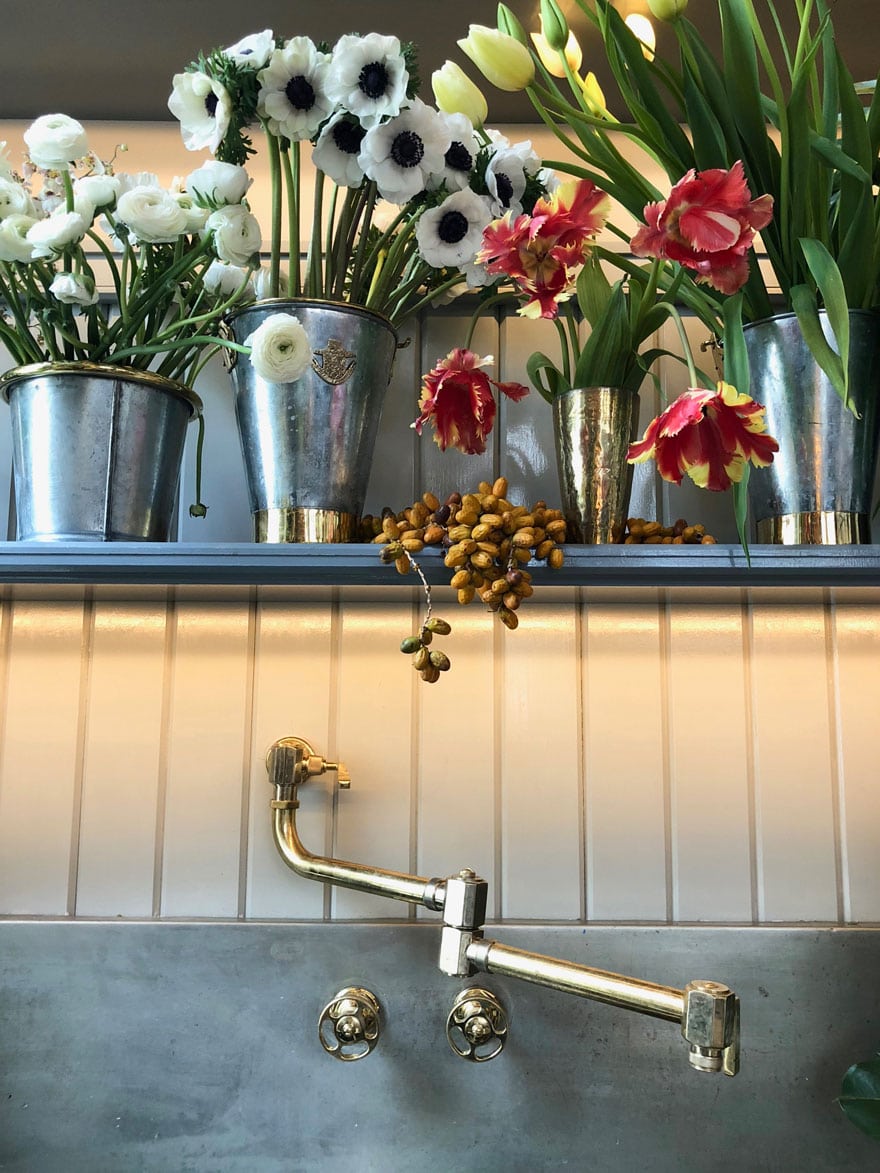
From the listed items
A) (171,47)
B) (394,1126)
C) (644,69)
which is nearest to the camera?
(644,69)

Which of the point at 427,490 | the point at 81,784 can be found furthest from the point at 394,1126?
the point at 427,490

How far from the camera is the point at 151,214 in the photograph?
34.3 inches

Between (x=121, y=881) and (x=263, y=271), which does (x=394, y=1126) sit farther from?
(x=263, y=271)

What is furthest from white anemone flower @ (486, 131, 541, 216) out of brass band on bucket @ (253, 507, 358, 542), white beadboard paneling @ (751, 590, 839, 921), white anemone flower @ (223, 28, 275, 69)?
white beadboard paneling @ (751, 590, 839, 921)

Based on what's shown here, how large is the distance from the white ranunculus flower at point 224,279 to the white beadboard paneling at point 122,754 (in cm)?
31

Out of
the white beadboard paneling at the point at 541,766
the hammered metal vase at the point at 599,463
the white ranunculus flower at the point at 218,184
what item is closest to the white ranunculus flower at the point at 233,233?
the white ranunculus flower at the point at 218,184

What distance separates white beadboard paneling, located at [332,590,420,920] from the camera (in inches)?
41.6

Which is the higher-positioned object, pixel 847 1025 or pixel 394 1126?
pixel 847 1025

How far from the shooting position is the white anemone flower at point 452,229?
90cm

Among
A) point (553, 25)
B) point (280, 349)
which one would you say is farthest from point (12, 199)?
point (553, 25)

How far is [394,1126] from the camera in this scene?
99cm

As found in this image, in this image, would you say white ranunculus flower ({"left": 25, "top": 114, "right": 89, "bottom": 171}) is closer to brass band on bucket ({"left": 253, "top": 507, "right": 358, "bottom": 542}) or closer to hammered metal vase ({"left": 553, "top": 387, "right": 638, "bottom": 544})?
brass band on bucket ({"left": 253, "top": 507, "right": 358, "bottom": 542})

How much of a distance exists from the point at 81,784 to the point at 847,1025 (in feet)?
2.71

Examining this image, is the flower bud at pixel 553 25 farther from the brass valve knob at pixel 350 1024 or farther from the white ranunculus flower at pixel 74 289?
the brass valve knob at pixel 350 1024
